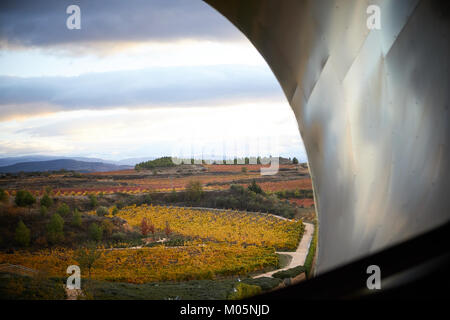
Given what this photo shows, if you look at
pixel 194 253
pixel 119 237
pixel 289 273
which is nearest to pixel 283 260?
pixel 289 273

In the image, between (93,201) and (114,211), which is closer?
(114,211)

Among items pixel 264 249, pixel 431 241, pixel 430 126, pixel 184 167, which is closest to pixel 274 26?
pixel 430 126

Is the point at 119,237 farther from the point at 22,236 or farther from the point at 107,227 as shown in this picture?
the point at 22,236

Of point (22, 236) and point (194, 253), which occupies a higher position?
point (22, 236)

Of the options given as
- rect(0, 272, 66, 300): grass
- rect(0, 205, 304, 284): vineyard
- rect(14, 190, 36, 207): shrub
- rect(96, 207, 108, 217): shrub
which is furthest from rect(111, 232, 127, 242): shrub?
rect(0, 272, 66, 300): grass

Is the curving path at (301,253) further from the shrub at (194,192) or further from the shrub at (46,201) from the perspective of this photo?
the shrub at (46,201)

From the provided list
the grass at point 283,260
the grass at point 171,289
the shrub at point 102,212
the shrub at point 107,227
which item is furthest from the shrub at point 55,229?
the grass at point 283,260

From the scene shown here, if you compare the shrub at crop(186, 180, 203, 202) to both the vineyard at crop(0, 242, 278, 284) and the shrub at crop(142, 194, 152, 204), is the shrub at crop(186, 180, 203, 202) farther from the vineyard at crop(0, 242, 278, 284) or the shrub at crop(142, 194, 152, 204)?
the vineyard at crop(0, 242, 278, 284)
